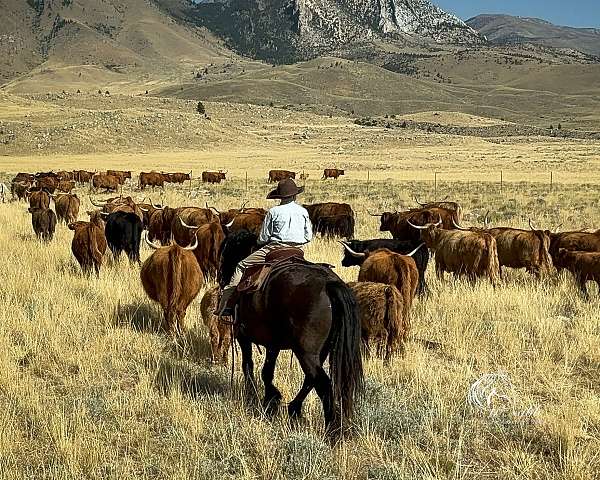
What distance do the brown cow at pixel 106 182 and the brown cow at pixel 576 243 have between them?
24987mm

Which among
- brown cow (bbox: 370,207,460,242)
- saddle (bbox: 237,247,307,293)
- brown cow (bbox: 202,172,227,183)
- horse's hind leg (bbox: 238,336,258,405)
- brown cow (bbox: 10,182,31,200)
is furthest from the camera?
brown cow (bbox: 202,172,227,183)

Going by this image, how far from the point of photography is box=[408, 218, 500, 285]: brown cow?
1113cm

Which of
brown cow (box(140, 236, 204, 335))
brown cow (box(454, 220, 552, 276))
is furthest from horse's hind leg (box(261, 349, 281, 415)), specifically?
brown cow (box(454, 220, 552, 276))

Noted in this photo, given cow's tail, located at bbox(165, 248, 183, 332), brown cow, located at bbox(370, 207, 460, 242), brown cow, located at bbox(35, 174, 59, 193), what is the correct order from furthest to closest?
1. brown cow, located at bbox(35, 174, 59, 193)
2. brown cow, located at bbox(370, 207, 460, 242)
3. cow's tail, located at bbox(165, 248, 183, 332)

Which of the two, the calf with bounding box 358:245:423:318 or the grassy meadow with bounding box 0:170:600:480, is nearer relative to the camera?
the grassy meadow with bounding box 0:170:600:480

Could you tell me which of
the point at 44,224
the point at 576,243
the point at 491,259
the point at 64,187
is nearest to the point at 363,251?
the point at 491,259

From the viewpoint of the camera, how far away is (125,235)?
12734 millimetres

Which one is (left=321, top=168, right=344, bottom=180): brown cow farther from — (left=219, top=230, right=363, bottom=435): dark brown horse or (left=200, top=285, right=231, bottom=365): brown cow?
(left=219, top=230, right=363, bottom=435): dark brown horse

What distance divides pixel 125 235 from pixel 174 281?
5.19m

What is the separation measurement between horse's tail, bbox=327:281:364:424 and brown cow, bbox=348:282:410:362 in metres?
2.32

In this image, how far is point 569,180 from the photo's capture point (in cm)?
3453

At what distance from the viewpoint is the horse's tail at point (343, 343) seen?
4.80 metres

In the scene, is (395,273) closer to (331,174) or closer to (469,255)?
(469,255)

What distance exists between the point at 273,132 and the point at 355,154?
22768 millimetres
